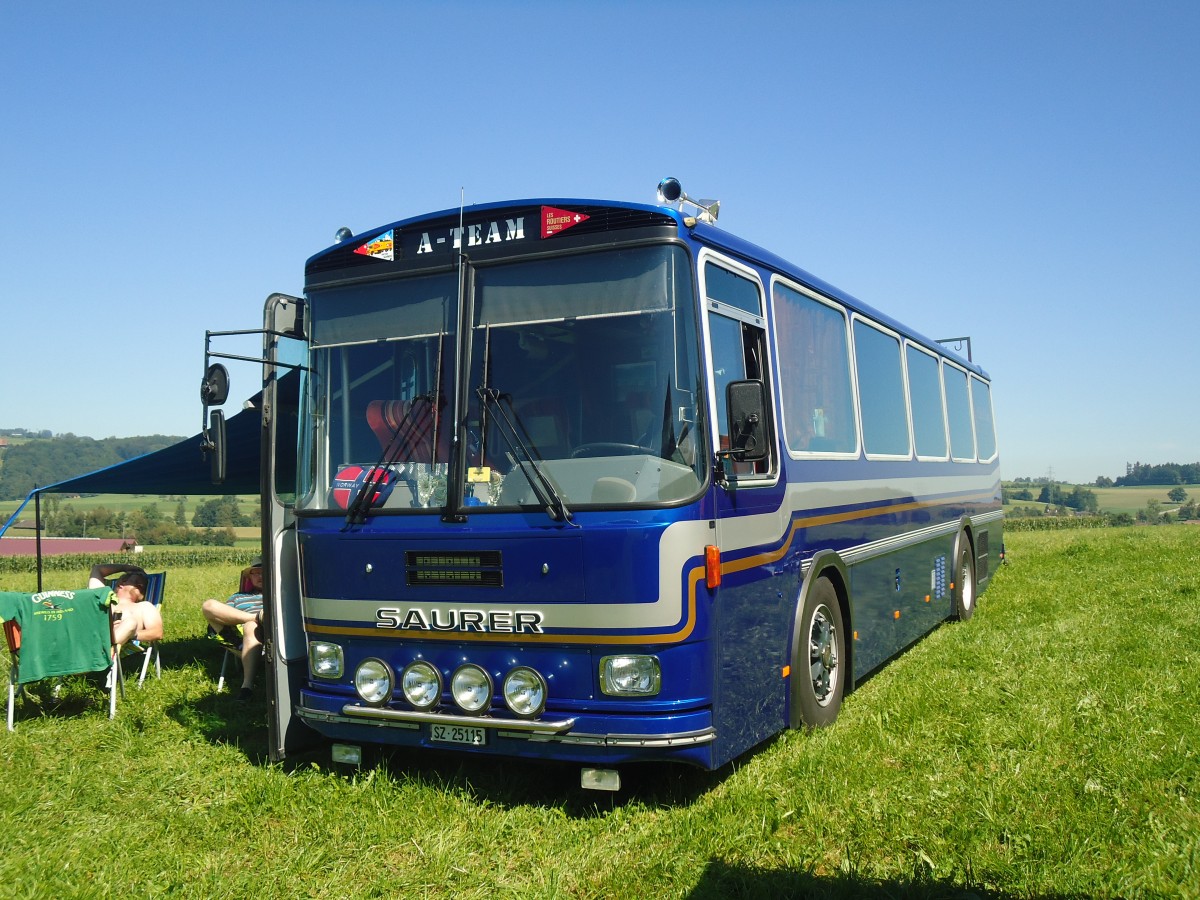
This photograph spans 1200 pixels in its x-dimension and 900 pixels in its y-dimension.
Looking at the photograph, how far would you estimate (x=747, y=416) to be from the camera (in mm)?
5148

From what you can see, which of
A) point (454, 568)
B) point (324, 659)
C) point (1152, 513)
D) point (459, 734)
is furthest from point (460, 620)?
point (1152, 513)

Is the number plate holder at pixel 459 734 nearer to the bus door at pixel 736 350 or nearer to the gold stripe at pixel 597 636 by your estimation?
the gold stripe at pixel 597 636

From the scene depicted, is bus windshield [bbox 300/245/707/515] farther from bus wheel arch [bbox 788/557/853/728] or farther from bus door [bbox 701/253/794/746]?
bus wheel arch [bbox 788/557/853/728]

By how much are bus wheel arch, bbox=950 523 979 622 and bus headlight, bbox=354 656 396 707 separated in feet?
25.3

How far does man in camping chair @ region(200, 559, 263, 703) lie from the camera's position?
8500 mm

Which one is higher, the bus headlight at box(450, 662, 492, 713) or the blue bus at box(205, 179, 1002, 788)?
the blue bus at box(205, 179, 1002, 788)

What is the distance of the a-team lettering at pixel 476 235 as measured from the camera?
5559 millimetres

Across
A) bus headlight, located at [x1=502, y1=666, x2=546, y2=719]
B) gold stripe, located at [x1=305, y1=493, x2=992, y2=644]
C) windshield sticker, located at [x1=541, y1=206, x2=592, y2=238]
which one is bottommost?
bus headlight, located at [x1=502, y1=666, x2=546, y2=719]

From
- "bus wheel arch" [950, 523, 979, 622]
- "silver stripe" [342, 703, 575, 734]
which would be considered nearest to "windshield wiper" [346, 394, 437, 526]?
"silver stripe" [342, 703, 575, 734]

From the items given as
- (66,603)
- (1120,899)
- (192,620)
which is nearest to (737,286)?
(1120,899)

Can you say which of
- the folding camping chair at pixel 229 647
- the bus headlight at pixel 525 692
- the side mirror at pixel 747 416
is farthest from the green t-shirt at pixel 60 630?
the side mirror at pixel 747 416

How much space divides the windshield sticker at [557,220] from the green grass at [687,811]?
2976 mm

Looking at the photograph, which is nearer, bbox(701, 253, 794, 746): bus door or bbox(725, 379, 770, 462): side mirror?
bbox(725, 379, 770, 462): side mirror

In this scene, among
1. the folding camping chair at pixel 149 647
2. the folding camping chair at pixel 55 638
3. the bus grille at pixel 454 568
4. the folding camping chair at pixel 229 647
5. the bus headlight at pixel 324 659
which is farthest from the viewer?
the folding camping chair at pixel 149 647
